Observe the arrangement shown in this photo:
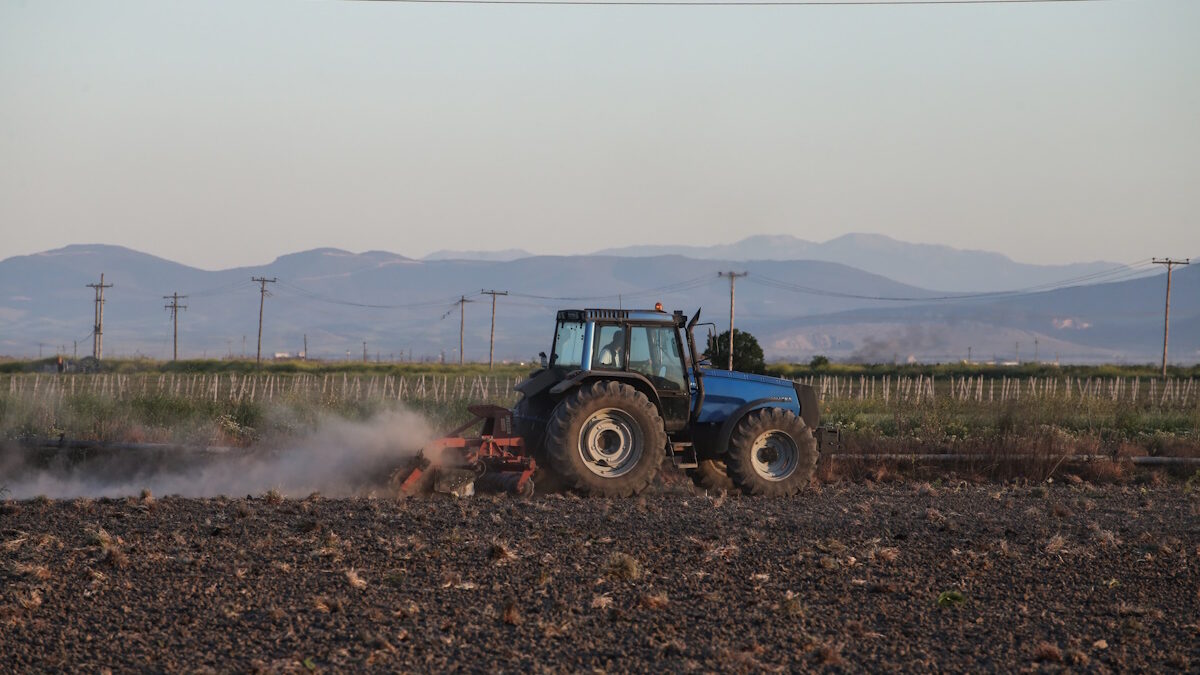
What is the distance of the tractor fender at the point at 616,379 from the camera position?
15156 millimetres

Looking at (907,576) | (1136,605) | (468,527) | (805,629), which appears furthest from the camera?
(468,527)

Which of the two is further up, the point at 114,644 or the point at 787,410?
the point at 787,410

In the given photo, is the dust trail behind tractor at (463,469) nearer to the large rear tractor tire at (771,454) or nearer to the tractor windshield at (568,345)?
the tractor windshield at (568,345)

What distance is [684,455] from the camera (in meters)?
15.8

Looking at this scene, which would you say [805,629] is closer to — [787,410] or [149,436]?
[787,410]

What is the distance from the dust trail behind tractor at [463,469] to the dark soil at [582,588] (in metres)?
1.04

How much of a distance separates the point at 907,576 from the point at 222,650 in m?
5.00

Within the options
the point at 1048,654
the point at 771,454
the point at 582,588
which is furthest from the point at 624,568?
the point at 771,454

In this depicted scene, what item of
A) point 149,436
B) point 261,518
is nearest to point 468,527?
point 261,518

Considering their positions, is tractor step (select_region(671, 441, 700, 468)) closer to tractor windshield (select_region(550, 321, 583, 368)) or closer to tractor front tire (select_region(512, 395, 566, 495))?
tractor front tire (select_region(512, 395, 566, 495))

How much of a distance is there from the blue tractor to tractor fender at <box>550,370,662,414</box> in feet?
0.04

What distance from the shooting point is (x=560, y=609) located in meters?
8.79

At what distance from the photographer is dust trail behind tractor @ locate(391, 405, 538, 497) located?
586 inches

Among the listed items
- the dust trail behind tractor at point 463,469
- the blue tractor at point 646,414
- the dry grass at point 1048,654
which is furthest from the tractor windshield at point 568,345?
the dry grass at point 1048,654
